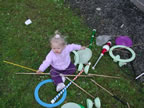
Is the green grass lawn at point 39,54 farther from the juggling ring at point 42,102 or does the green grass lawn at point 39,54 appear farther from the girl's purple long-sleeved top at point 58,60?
the girl's purple long-sleeved top at point 58,60

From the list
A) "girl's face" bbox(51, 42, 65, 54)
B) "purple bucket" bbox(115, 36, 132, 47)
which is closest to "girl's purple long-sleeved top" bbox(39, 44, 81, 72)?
"girl's face" bbox(51, 42, 65, 54)

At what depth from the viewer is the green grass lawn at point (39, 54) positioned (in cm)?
287

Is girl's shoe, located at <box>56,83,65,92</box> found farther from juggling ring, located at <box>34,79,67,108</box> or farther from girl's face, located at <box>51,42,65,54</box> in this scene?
girl's face, located at <box>51,42,65,54</box>

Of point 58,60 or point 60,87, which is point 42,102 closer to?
point 60,87

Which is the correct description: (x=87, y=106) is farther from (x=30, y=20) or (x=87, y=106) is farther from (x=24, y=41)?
(x=30, y=20)

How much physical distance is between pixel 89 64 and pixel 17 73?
1344 millimetres

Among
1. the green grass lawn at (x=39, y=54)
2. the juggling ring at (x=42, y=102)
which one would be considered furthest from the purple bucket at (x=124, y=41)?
the juggling ring at (x=42, y=102)

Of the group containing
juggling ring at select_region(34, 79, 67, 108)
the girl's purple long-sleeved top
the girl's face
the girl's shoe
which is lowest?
juggling ring at select_region(34, 79, 67, 108)

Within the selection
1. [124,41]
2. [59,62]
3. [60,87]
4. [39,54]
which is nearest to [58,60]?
[59,62]

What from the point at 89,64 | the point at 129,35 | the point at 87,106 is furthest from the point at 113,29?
the point at 87,106

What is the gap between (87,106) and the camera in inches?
108

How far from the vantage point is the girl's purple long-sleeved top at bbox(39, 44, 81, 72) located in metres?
2.81

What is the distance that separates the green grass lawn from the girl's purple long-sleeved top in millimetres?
324

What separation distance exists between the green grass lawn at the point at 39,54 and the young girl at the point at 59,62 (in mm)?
185
